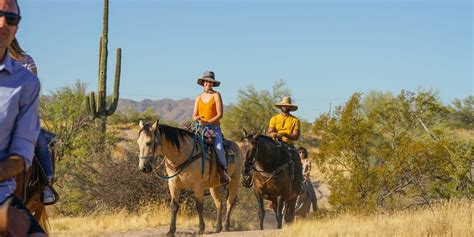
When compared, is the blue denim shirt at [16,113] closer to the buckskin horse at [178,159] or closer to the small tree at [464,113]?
the buckskin horse at [178,159]

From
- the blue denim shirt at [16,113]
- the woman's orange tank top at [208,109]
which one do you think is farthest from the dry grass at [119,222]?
the blue denim shirt at [16,113]

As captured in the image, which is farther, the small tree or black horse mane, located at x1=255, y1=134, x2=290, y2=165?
the small tree

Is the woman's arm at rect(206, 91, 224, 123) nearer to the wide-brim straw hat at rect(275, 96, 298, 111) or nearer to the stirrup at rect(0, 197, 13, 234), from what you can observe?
the wide-brim straw hat at rect(275, 96, 298, 111)

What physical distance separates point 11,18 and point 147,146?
389 inches

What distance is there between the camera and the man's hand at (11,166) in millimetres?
3197

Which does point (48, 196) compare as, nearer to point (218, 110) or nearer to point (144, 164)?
point (144, 164)

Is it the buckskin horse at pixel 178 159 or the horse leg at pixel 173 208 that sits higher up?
the buckskin horse at pixel 178 159

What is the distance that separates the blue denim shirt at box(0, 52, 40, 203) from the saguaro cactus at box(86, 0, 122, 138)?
18305mm

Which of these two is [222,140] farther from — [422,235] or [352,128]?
[422,235]

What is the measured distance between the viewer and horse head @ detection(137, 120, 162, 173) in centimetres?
1305

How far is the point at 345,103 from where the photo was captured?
59.7 ft

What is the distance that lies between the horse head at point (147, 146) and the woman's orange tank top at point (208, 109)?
1.58 m

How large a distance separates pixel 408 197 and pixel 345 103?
265cm

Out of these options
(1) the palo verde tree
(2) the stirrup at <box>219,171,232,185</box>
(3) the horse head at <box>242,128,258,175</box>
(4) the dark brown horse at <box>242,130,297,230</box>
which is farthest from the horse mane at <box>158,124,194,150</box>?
(1) the palo verde tree
